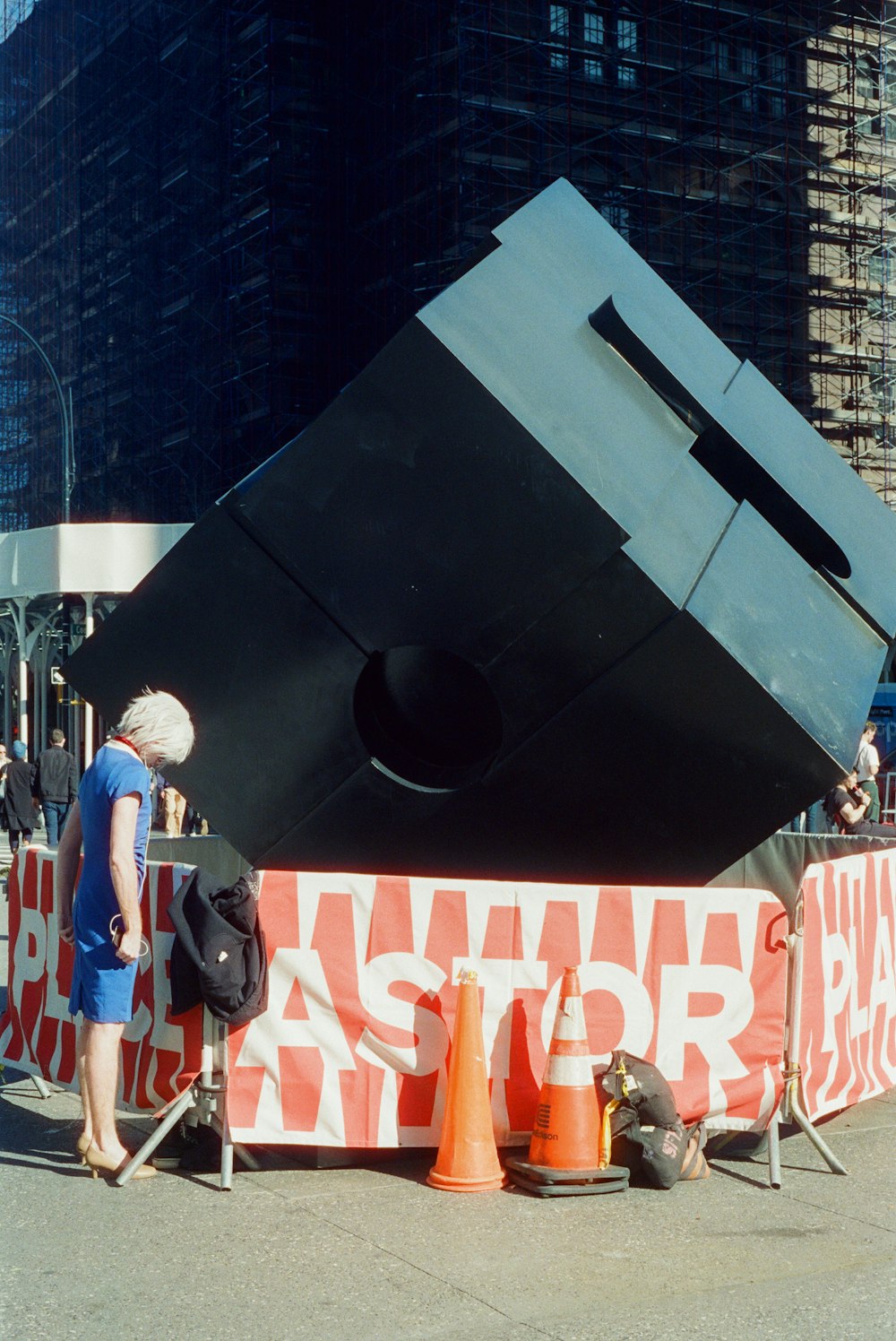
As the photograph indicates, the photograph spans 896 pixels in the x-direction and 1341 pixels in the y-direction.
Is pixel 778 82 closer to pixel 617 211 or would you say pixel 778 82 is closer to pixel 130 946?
pixel 617 211

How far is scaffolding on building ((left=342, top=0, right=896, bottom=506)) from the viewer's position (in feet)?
113

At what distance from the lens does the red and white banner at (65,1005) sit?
225 inches

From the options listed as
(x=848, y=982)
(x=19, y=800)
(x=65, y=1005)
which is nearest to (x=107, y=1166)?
(x=65, y=1005)

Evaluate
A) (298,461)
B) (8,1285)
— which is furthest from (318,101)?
(8,1285)

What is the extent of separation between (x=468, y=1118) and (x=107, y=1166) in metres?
1.25

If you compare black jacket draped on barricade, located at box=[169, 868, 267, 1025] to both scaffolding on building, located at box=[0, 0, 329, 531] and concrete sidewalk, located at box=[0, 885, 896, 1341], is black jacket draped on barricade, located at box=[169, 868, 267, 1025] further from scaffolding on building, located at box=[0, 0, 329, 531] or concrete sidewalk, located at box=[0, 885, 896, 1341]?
scaffolding on building, located at box=[0, 0, 329, 531]

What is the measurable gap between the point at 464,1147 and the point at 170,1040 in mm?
1143

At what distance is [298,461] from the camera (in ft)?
20.7

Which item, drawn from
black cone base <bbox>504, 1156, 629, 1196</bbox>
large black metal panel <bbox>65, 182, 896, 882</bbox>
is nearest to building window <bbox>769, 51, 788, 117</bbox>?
large black metal panel <bbox>65, 182, 896, 882</bbox>

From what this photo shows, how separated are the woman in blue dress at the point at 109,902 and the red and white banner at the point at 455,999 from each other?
1.05ft

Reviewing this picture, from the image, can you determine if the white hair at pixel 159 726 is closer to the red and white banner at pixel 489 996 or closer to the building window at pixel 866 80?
the red and white banner at pixel 489 996

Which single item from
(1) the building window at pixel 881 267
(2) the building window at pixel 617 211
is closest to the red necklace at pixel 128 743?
(2) the building window at pixel 617 211

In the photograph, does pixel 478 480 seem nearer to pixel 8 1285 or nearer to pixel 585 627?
pixel 585 627

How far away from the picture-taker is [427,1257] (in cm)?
466
